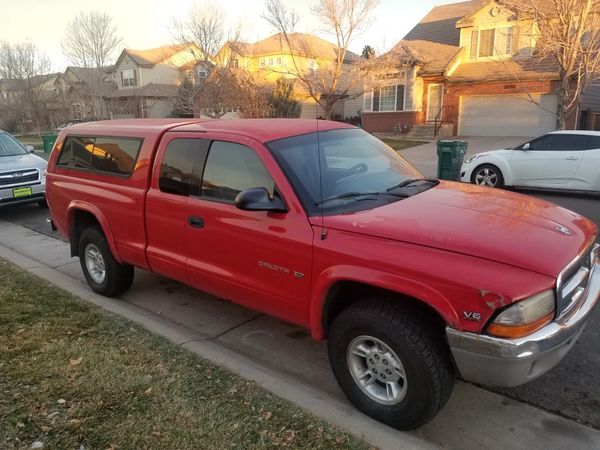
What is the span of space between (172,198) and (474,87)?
864 inches

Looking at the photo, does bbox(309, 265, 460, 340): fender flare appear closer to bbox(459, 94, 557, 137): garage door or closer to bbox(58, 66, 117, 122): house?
bbox(459, 94, 557, 137): garage door

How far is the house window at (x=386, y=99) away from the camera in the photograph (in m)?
25.5

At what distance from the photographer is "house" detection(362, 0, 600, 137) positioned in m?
21.5

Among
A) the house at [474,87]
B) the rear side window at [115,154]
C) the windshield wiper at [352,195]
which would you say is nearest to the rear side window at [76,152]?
the rear side window at [115,154]

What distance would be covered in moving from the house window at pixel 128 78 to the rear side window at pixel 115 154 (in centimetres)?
4561

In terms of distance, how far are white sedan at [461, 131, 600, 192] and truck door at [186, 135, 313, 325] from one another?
7749 mm

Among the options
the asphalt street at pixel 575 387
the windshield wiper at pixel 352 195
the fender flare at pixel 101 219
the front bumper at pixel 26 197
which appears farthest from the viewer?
the front bumper at pixel 26 197

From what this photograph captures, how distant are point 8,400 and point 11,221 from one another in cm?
715

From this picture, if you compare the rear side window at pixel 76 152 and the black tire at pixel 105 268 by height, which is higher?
the rear side window at pixel 76 152

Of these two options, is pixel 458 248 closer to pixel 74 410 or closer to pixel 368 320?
pixel 368 320

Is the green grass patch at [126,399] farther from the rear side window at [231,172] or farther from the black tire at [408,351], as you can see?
the rear side window at [231,172]

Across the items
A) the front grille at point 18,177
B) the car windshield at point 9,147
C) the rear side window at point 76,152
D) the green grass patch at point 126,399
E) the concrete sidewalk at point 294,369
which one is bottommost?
the concrete sidewalk at point 294,369

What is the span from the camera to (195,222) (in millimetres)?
3865

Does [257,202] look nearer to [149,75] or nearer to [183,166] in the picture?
[183,166]
